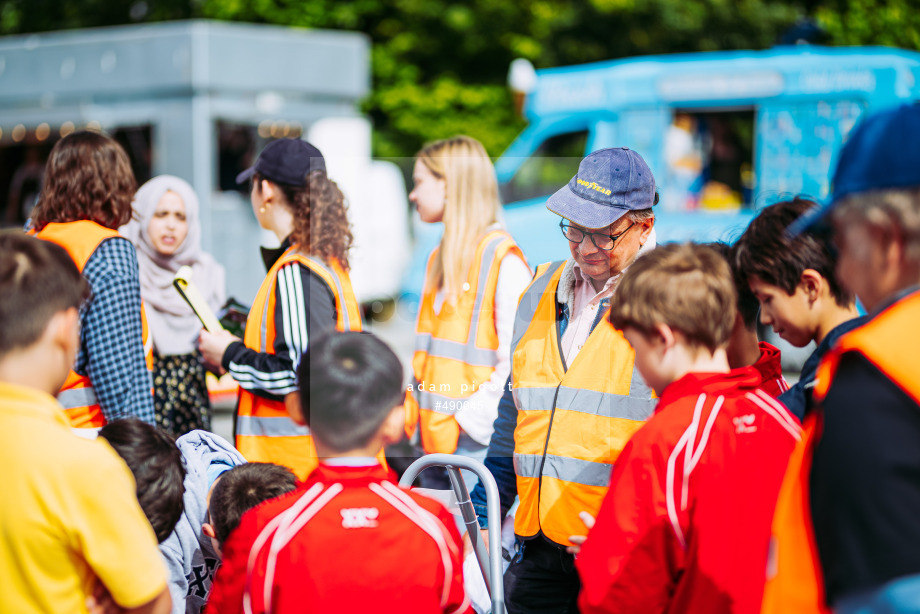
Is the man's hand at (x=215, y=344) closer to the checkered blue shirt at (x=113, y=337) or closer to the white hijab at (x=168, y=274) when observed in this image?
the checkered blue shirt at (x=113, y=337)

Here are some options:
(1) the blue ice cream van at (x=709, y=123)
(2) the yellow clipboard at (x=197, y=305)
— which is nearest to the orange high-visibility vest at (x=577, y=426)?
(2) the yellow clipboard at (x=197, y=305)

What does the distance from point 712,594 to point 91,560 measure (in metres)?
1.21

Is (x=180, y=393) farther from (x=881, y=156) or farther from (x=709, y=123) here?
(x=709, y=123)

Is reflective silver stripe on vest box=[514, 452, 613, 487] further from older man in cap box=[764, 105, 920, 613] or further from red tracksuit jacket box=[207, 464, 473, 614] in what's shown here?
older man in cap box=[764, 105, 920, 613]

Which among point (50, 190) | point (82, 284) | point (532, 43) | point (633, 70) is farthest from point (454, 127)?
point (82, 284)

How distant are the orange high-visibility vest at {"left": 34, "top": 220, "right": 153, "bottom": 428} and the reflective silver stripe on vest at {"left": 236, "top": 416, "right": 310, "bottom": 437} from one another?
47 centimetres

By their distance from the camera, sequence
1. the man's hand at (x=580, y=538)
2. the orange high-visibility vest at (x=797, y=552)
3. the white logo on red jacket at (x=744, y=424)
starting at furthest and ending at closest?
the man's hand at (x=580, y=538)
the white logo on red jacket at (x=744, y=424)
the orange high-visibility vest at (x=797, y=552)

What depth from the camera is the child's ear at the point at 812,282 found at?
231cm

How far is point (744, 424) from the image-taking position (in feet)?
6.35

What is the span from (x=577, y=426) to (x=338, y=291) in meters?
1.06

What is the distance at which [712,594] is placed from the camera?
5.99 feet

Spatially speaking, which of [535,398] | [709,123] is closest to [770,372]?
[535,398]

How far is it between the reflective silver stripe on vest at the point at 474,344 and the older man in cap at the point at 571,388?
0.36 metres

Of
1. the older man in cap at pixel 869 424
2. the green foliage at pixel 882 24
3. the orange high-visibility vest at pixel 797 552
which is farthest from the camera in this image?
the green foliage at pixel 882 24
